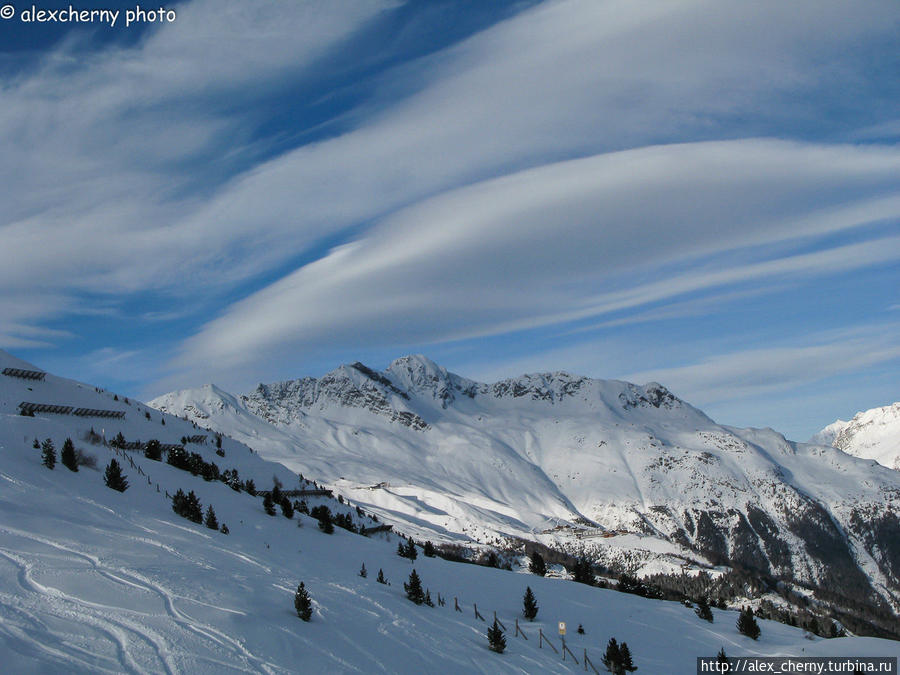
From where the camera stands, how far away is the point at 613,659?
77.5 ft

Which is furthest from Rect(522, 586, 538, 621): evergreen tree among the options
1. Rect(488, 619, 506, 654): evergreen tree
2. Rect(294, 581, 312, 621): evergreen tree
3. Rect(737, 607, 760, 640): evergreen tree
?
Rect(294, 581, 312, 621): evergreen tree

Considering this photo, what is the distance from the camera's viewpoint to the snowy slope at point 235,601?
12.6 m

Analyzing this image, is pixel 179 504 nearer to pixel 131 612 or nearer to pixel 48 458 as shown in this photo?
pixel 48 458

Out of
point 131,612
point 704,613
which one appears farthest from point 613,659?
point 131,612

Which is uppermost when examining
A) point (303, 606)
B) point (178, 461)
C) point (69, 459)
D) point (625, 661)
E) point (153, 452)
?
point (69, 459)

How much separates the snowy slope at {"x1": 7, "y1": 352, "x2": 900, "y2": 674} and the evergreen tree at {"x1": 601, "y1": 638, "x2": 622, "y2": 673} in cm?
70

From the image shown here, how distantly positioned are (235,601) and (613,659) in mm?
14448

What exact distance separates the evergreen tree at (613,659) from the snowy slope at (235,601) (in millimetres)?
699

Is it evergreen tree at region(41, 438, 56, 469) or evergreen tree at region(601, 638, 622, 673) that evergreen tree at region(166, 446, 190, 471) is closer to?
evergreen tree at region(41, 438, 56, 469)

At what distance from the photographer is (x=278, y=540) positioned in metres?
30.2

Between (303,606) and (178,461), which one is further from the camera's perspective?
(178,461)

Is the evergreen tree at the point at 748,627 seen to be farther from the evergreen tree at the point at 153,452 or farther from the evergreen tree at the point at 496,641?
the evergreen tree at the point at 153,452

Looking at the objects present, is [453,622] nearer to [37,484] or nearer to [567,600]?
[567,600]

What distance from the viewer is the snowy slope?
12.6 meters
